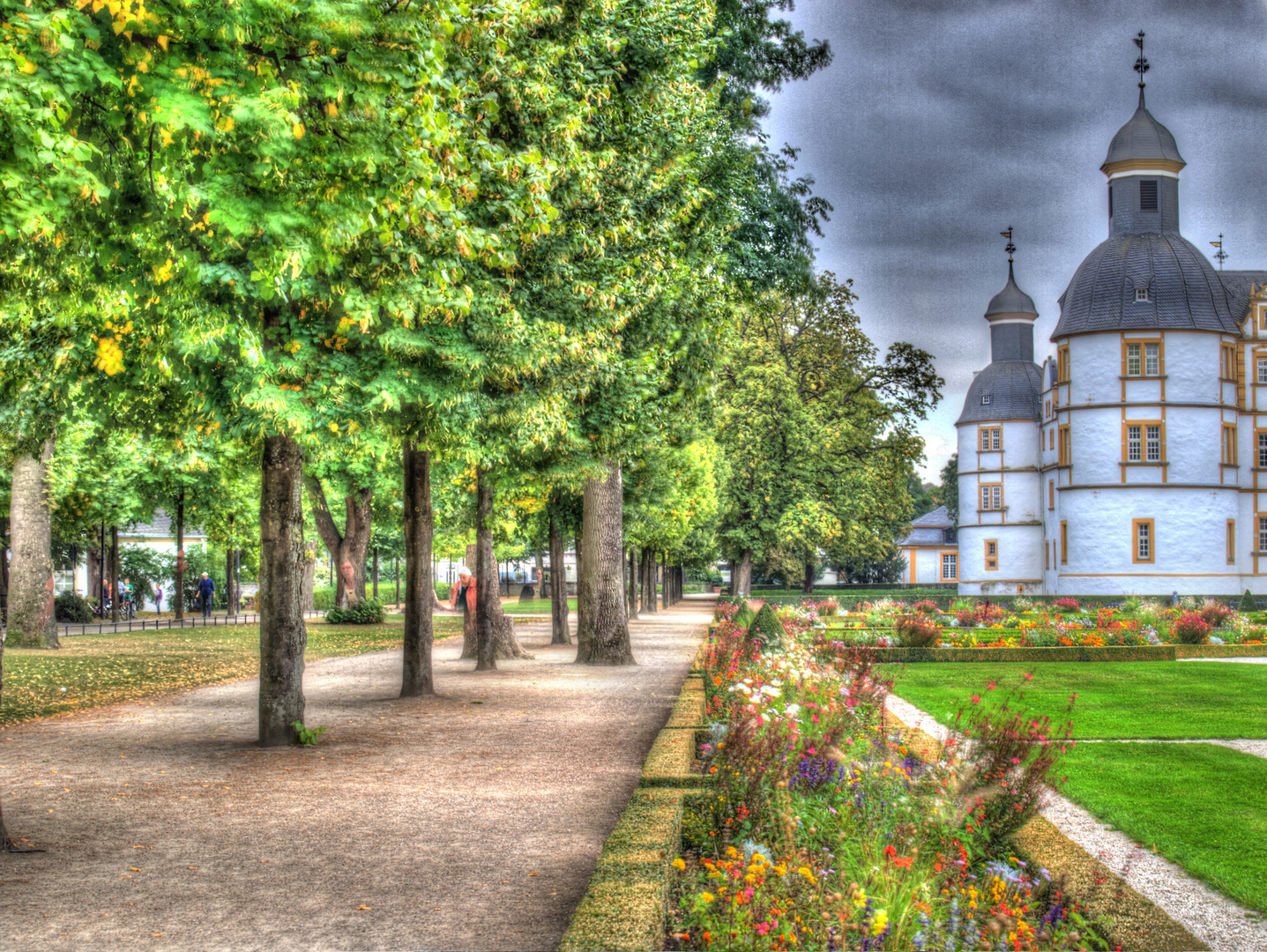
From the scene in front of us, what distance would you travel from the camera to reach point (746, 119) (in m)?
21.0

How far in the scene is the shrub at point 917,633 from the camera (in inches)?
922

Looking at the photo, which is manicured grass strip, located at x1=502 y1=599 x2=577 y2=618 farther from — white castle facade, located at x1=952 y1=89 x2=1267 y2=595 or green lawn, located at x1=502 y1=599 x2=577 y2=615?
white castle facade, located at x1=952 y1=89 x2=1267 y2=595

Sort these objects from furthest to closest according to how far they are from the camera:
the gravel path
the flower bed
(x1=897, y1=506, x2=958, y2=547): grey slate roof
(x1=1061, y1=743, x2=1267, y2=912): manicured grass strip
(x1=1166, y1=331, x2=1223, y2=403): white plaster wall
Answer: (x1=897, y1=506, x2=958, y2=547): grey slate roof < (x1=1166, y1=331, x2=1223, y2=403): white plaster wall < (x1=1061, y1=743, x2=1267, y2=912): manicured grass strip < the gravel path < the flower bed

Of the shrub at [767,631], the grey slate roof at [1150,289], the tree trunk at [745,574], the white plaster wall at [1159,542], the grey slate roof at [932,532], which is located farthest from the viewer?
the grey slate roof at [932,532]

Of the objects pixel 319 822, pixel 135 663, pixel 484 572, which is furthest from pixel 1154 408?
pixel 319 822

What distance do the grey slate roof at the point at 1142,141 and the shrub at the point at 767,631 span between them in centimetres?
4492

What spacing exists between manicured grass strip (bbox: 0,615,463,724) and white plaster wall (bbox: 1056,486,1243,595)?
29.9 metres

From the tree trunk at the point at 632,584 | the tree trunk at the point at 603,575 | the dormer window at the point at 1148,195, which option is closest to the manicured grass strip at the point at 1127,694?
the tree trunk at the point at 603,575

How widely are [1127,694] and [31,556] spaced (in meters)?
21.1

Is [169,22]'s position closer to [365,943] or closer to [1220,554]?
[365,943]

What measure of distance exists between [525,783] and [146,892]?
3479 mm

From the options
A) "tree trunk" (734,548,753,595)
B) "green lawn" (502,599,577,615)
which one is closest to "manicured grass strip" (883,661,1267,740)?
"tree trunk" (734,548,753,595)

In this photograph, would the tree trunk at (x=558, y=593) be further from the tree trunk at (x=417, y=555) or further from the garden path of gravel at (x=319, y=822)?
the garden path of gravel at (x=319, y=822)

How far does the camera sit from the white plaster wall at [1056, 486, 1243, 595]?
47.1 metres
